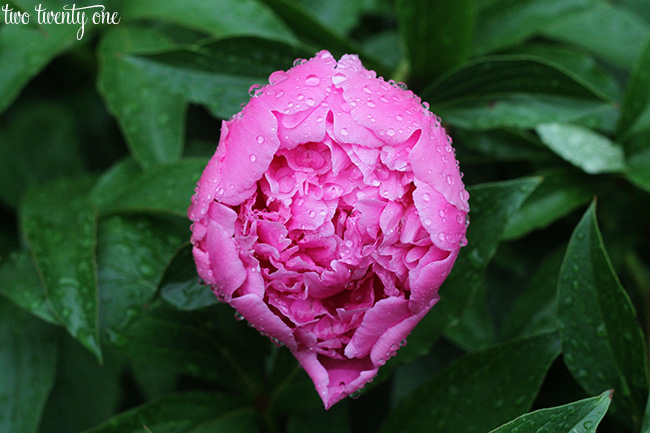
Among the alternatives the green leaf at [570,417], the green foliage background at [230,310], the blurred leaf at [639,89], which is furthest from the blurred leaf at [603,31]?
the green leaf at [570,417]

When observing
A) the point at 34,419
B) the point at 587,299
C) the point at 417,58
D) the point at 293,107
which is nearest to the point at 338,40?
the point at 417,58

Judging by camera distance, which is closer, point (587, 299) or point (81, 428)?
point (587, 299)

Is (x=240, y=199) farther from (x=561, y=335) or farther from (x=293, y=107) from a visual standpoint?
(x=561, y=335)

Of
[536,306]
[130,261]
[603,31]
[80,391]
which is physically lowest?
[80,391]

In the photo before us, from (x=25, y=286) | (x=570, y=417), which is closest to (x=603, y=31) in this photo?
(x=570, y=417)

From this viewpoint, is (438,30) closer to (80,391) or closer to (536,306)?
(536,306)

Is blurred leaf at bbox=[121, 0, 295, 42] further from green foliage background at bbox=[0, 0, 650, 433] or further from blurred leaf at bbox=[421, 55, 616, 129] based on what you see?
blurred leaf at bbox=[421, 55, 616, 129]
